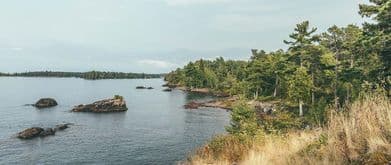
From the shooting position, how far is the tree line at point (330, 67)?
27.7m

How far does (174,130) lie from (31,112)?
44455 mm

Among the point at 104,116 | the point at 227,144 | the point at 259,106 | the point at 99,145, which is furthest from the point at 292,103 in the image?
the point at 227,144

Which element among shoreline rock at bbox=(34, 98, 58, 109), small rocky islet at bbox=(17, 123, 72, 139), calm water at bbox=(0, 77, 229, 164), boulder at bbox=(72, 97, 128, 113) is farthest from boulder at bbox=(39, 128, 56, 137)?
shoreline rock at bbox=(34, 98, 58, 109)

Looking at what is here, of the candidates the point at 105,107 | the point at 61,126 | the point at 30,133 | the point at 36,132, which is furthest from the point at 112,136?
the point at 105,107

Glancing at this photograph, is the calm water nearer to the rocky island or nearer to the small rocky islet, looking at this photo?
the small rocky islet

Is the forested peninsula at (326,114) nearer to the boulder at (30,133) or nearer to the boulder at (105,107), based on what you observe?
the boulder at (105,107)

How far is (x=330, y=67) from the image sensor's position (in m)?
63.7

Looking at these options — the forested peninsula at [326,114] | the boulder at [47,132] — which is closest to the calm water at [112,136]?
the boulder at [47,132]

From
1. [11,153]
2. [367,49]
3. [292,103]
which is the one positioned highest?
[367,49]

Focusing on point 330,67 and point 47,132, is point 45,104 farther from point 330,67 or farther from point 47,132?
point 330,67

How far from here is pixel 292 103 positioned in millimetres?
70062

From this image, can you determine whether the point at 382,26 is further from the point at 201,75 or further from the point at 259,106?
the point at 201,75

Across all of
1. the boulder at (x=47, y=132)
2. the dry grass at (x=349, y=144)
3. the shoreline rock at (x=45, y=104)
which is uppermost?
the dry grass at (x=349, y=144)

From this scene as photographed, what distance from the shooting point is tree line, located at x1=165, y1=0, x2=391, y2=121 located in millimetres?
27719
